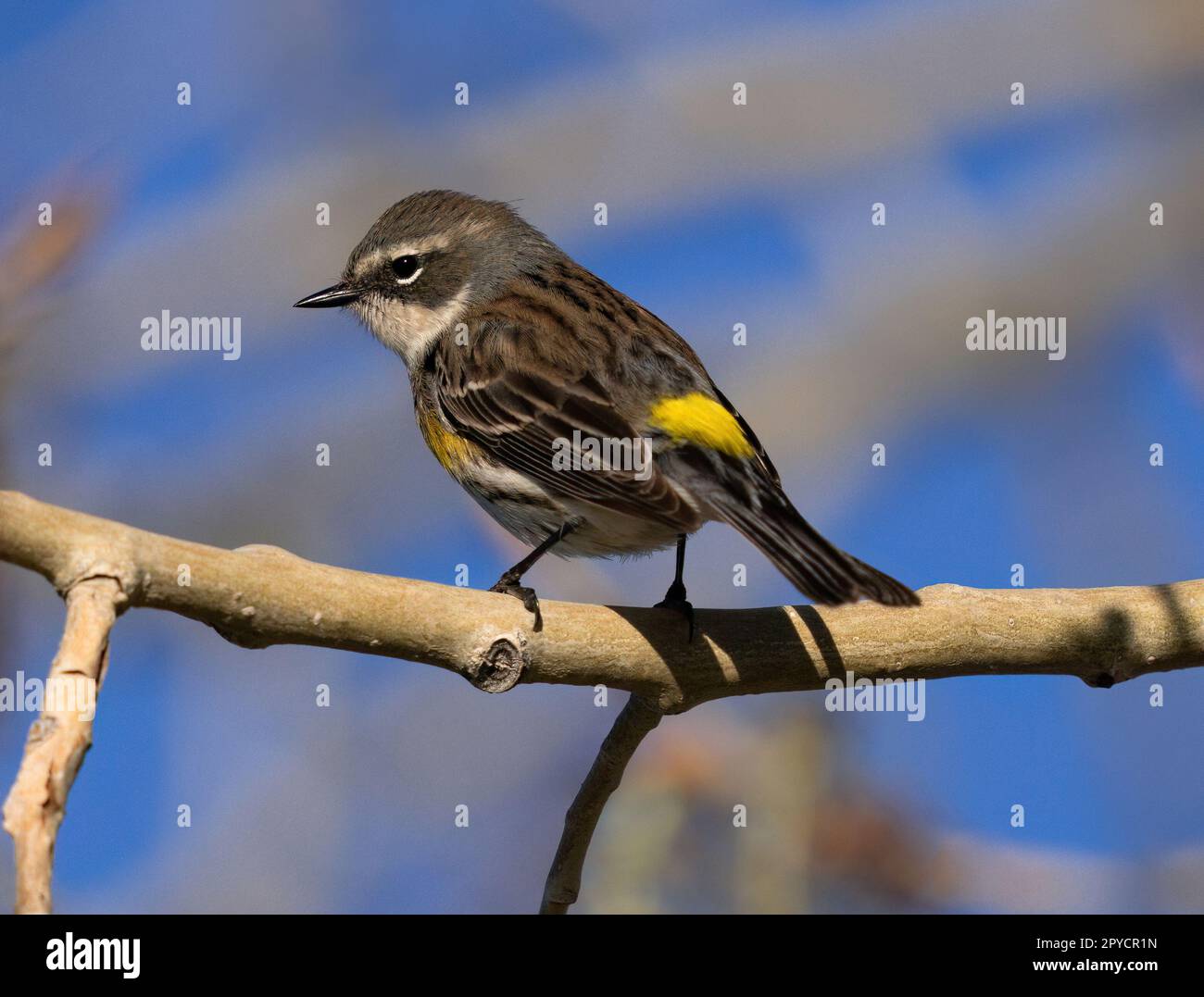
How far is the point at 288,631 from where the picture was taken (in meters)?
3.66

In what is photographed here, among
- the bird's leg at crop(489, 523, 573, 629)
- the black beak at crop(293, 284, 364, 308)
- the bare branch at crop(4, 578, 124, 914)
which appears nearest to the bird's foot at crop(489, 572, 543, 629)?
the bird's leg at crop(489, 523, 573, 629)

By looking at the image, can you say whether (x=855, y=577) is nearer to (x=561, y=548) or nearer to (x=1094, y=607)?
(x=1094, y=607)

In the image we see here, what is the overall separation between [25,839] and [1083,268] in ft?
23.9

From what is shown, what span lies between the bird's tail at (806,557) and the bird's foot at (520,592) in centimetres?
79

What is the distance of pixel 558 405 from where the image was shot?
564 centimetres

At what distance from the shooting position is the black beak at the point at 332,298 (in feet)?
21.8

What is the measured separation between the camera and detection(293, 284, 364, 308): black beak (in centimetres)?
665

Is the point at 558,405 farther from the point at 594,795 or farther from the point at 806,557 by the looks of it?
the point at 594,795

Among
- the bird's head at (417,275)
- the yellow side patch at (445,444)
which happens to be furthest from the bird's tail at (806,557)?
the bird's head at (417,275)

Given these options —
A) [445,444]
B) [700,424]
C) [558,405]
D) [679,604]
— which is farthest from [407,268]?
[679,604]

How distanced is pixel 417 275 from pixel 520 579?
1981 mm

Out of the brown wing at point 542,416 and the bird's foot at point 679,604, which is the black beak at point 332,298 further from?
the bird's foot at point 679,604

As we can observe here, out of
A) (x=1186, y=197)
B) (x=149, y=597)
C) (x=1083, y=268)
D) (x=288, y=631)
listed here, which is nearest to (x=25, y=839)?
(x=149, y=597)

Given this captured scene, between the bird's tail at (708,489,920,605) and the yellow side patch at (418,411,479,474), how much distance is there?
1.21 meters
